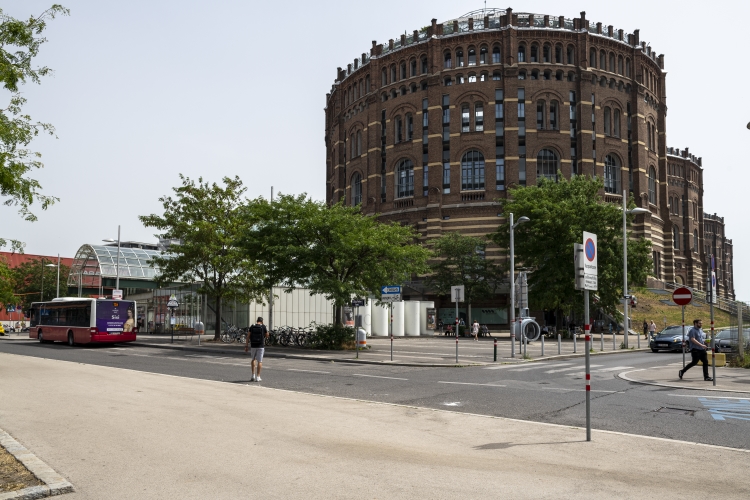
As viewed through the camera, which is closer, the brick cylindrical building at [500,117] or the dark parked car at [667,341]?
the dark parked car at [667,341]


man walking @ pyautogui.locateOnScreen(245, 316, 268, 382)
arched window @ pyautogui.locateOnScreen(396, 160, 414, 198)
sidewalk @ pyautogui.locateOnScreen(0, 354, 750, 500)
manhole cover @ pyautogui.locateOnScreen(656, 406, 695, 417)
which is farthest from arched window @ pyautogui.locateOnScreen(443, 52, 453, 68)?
sidewalk @ pyautogui.locateOnScreen(0, 354, 750, 500)

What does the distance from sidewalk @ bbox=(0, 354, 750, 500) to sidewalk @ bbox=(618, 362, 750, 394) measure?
24.4ft

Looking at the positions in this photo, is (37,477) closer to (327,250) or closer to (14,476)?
(14,476)

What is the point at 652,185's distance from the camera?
74000 millimetres

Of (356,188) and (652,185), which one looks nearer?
(652,185)

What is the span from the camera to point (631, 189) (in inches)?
2751

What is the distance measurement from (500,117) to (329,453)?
63.0 metres

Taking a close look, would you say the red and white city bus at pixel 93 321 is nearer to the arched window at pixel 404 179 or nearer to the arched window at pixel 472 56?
the arched window at pixel 404 179

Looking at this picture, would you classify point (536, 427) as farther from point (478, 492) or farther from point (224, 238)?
point (224, 238)

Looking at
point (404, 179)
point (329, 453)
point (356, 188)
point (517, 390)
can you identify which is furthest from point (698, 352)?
point (356, 188)

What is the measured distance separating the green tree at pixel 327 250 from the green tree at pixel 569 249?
1616 cm

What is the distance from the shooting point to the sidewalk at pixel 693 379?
15.8 m

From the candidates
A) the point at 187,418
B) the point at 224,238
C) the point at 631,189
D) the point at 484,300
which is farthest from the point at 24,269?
the point at 187,418

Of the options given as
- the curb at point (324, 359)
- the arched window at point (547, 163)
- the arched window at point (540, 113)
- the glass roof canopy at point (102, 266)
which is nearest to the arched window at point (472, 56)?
the arched window at point (540, 113)
